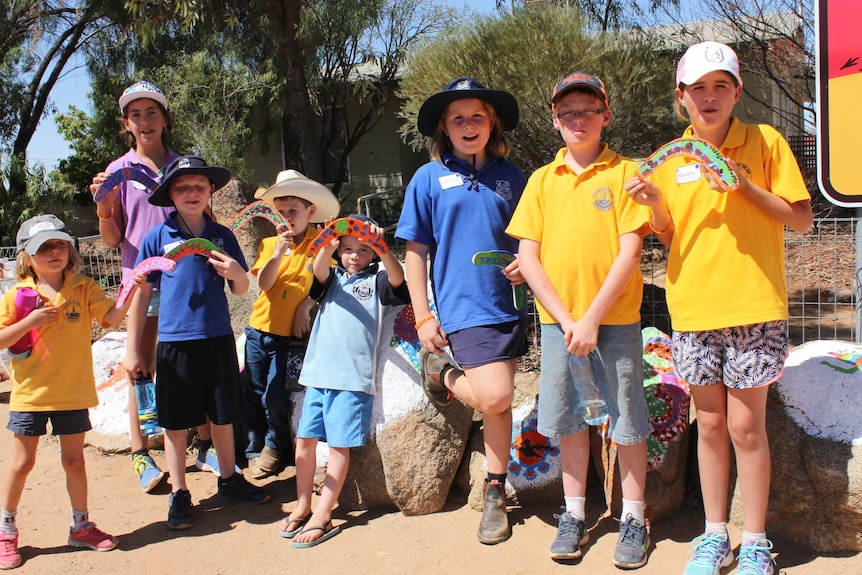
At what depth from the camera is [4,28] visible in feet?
51.1

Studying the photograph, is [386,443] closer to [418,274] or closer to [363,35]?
[418,274]

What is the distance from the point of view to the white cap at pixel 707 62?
2879mm

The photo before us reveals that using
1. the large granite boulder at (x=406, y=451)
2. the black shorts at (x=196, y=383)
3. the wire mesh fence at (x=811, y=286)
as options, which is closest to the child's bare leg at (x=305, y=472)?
the large granite boulder at (x=406, y=451)

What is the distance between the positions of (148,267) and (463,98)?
1.75 meters

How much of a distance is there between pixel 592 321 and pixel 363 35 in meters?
12.0

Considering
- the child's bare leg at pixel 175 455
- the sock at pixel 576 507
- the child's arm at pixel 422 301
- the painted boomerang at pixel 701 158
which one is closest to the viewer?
the painted boomerang at pixel 701 158

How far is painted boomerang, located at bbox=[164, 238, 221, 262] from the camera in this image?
3783mm

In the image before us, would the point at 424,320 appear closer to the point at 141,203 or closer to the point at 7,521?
the point at 141,203

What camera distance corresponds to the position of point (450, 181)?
3469mm

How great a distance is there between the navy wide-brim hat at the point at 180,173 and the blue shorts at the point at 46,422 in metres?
1.14

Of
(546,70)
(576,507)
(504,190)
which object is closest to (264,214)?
(504,190)

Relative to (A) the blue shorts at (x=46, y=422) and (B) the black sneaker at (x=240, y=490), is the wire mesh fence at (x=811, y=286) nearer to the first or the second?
(B) the black sneaker at (x=240, y=490)

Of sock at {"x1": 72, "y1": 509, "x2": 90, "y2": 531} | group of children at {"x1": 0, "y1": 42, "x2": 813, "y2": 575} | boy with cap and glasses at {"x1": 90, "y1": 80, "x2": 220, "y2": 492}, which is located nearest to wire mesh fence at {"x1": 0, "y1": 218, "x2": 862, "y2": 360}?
group of children at {"x1": 0, "y1": 42, "x2": 813, "y2": 575}

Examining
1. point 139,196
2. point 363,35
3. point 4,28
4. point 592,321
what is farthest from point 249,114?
point 592,321
